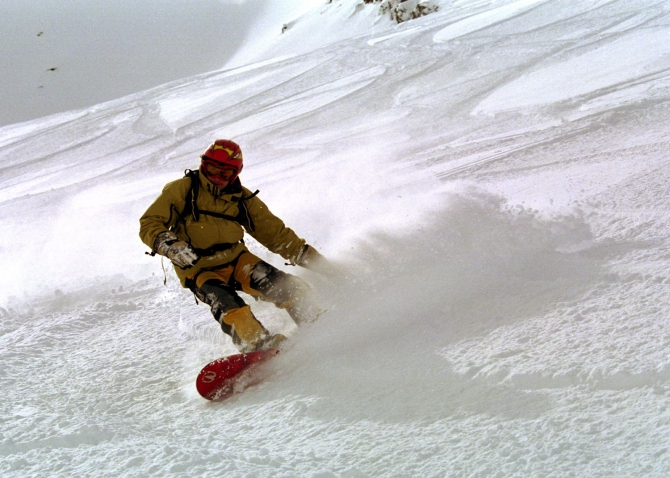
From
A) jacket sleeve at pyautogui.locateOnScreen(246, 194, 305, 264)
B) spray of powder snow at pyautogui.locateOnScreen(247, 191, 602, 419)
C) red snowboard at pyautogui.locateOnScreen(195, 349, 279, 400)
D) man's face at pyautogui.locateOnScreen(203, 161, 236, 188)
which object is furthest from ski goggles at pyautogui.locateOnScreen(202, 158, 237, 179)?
red snowboard at pyautogui.locateOnScreen(195, 349, 279, 400)

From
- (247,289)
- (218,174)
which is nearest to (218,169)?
(218,174)

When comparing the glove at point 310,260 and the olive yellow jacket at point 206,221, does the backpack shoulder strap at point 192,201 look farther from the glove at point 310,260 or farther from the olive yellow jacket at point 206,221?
the glove at point 310,260

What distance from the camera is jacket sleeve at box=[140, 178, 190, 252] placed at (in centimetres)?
389

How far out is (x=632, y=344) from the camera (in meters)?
2.92

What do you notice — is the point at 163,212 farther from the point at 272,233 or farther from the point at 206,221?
Result: the point at 272,233

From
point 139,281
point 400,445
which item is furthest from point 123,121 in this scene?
point 400,445

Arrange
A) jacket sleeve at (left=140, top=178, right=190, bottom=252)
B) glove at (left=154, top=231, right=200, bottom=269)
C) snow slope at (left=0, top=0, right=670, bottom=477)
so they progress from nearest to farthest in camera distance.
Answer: snow slope at (left=0, top=0, right=670, bottom=477), glove at (left=154, top=231, right=200, bottom=269), jacket sleeve at (left=140, top=178, right=190, bottom=252)

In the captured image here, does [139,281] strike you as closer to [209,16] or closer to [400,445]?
[400,445]

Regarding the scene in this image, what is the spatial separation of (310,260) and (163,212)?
1.13 meters

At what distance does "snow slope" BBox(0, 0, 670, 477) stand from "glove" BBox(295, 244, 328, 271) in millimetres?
136

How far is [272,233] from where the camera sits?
4.48 meters

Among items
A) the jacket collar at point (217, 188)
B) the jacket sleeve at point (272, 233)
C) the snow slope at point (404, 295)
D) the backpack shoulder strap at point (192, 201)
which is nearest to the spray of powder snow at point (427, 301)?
the snow slope at point (404, 295)

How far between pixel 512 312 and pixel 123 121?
11134 mm

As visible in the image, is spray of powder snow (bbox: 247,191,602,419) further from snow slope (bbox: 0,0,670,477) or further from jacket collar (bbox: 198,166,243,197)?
jacket collar (bbox: 198,166,243,197)
